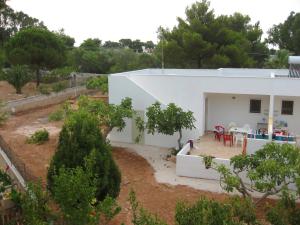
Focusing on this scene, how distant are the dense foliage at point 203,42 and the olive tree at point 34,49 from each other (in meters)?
10.8

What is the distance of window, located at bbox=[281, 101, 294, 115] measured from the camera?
63.4ft

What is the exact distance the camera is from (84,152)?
10.4m

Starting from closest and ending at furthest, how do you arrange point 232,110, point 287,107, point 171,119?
1. point 171,119
2. point 287,107
3. point 232,110

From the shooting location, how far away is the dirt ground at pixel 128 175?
41.1 ft

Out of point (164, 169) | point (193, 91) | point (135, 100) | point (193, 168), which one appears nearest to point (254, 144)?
point (193, 168)

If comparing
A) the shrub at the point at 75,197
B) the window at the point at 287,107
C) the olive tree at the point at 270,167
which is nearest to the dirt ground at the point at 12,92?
the window at the point at 287,107

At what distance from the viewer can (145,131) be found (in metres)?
19.6

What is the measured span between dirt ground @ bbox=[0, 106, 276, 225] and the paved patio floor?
2440 millimetres

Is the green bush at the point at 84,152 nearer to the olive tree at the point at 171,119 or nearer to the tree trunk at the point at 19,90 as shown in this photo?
the olive tree at the point at 171,119

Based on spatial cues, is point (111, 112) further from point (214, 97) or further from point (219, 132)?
point (214, 97)

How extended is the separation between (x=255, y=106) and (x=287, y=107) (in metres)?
1.63

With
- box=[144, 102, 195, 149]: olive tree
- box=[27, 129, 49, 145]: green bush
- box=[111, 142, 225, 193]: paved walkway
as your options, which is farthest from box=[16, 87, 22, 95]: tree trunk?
box=[144, 102, 195, 149]: olive tree

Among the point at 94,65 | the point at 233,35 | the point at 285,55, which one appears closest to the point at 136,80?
the point at 233,35

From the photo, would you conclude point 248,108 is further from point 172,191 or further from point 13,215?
point 13,215
